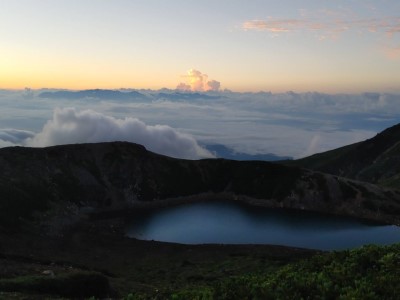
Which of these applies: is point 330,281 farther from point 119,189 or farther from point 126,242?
point 119,189

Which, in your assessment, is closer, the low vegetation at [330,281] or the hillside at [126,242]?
the low vegetation at [330,281]

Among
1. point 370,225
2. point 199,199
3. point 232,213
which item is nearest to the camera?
point 370,225

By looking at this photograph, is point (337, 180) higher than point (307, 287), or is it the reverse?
point (307, 287)

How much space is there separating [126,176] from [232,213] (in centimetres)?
5472

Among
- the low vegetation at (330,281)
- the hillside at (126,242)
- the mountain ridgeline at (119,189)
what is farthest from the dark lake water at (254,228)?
the low vegetation at (330,281)

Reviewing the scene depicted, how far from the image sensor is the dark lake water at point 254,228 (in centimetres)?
13362

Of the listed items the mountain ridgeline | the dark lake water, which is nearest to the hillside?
the mountain ridgeline

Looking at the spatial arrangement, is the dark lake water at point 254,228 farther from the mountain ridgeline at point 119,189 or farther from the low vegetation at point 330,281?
the low vegetation at point 330,281

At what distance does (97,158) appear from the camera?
19500cm

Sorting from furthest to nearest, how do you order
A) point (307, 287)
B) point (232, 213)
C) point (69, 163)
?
point (69, 163), point (232, 213), point (307, 287)

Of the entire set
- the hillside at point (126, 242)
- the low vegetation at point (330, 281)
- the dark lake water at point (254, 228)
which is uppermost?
the low vegetation at point (330, 281)

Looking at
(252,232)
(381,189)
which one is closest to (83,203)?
(252,232)

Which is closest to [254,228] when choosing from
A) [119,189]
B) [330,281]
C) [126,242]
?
[126,242]

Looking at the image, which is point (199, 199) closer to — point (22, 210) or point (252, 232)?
point (252, 232)
